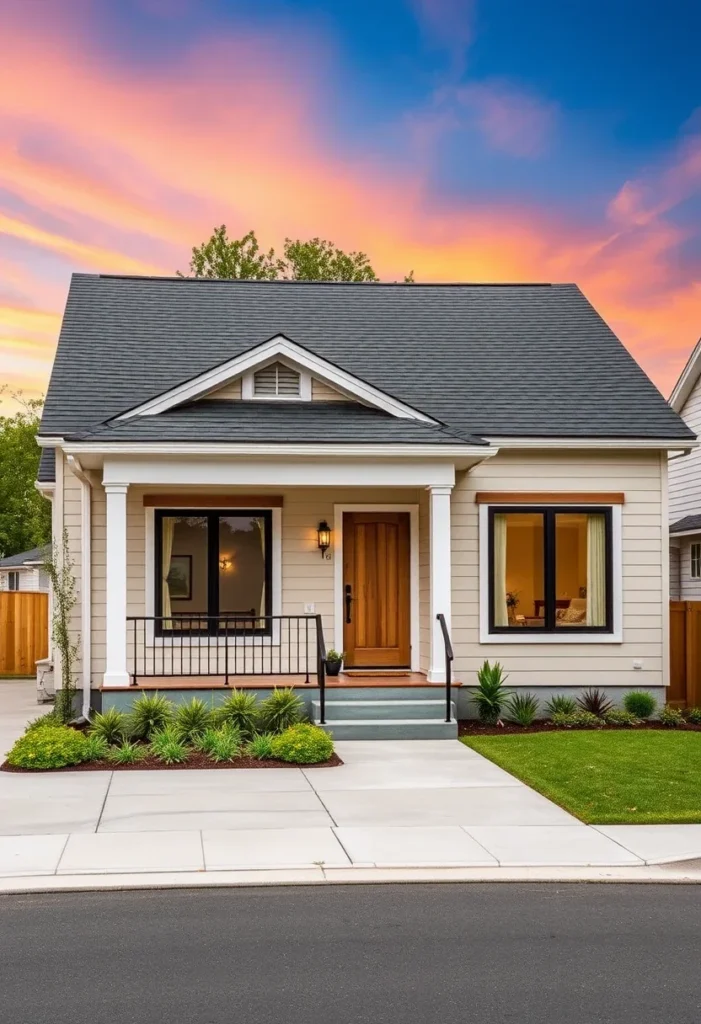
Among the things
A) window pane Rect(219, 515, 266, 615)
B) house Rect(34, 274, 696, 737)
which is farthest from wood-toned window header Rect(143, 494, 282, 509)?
window pane Rect(219, 515, 266, 615)

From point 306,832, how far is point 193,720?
402 cm

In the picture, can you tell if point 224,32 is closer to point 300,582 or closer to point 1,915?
point 300,582

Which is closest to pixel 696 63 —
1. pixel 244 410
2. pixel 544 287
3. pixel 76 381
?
pixel 544 287

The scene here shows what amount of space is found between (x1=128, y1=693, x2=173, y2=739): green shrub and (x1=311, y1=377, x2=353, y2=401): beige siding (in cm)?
471

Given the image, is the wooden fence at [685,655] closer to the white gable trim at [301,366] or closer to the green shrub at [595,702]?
the green shrub at [595,702]

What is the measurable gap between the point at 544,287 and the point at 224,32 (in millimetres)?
6863

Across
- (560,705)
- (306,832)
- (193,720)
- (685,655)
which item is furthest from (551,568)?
(306,832)

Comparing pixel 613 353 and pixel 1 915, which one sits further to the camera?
pixel 613 353

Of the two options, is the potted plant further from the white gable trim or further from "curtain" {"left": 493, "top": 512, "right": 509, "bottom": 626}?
the white gable trim

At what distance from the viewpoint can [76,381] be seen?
15.4 meters

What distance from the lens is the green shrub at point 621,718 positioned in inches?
553

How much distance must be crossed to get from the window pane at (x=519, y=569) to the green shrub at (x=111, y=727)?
17.8 feet

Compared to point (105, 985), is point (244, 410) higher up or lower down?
higher up

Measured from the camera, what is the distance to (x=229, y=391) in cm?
1443
